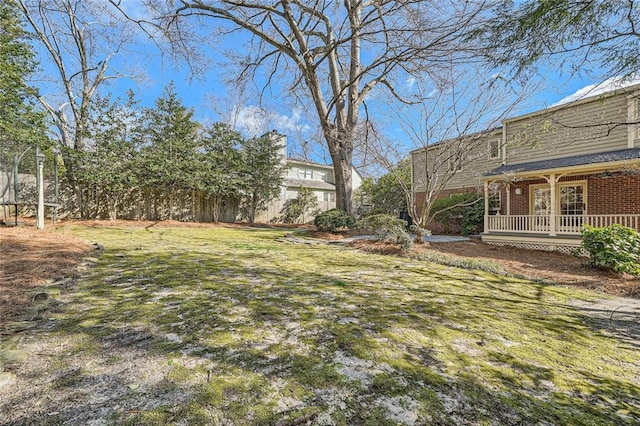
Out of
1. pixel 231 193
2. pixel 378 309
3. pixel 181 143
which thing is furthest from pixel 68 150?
pixel 378 309

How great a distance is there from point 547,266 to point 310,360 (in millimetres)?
6807

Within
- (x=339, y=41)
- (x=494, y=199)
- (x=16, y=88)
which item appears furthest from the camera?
(x=494, y=199)

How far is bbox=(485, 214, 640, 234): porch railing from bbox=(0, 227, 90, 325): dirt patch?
38.2 ft

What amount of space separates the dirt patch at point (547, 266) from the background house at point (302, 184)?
11930 millimetres

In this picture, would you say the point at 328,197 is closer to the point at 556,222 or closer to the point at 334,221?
the point at 334,221

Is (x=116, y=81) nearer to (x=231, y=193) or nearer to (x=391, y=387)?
(x=231, y=193)

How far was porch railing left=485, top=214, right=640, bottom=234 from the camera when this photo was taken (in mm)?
8469

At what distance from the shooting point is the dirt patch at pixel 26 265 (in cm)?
265

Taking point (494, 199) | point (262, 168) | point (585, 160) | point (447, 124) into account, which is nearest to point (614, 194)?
point (585, 160)

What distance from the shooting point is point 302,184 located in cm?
2284

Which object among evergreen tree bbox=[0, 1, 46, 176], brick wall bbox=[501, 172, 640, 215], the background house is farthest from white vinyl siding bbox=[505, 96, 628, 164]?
evergreen tree bbox=[0, 1, 46, 176]

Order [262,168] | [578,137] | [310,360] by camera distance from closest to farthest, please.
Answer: [310,360], [578,137], [262,168]

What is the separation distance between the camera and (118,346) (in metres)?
2.01

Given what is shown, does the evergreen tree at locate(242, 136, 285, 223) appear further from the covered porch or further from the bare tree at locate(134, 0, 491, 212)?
the covered porch
